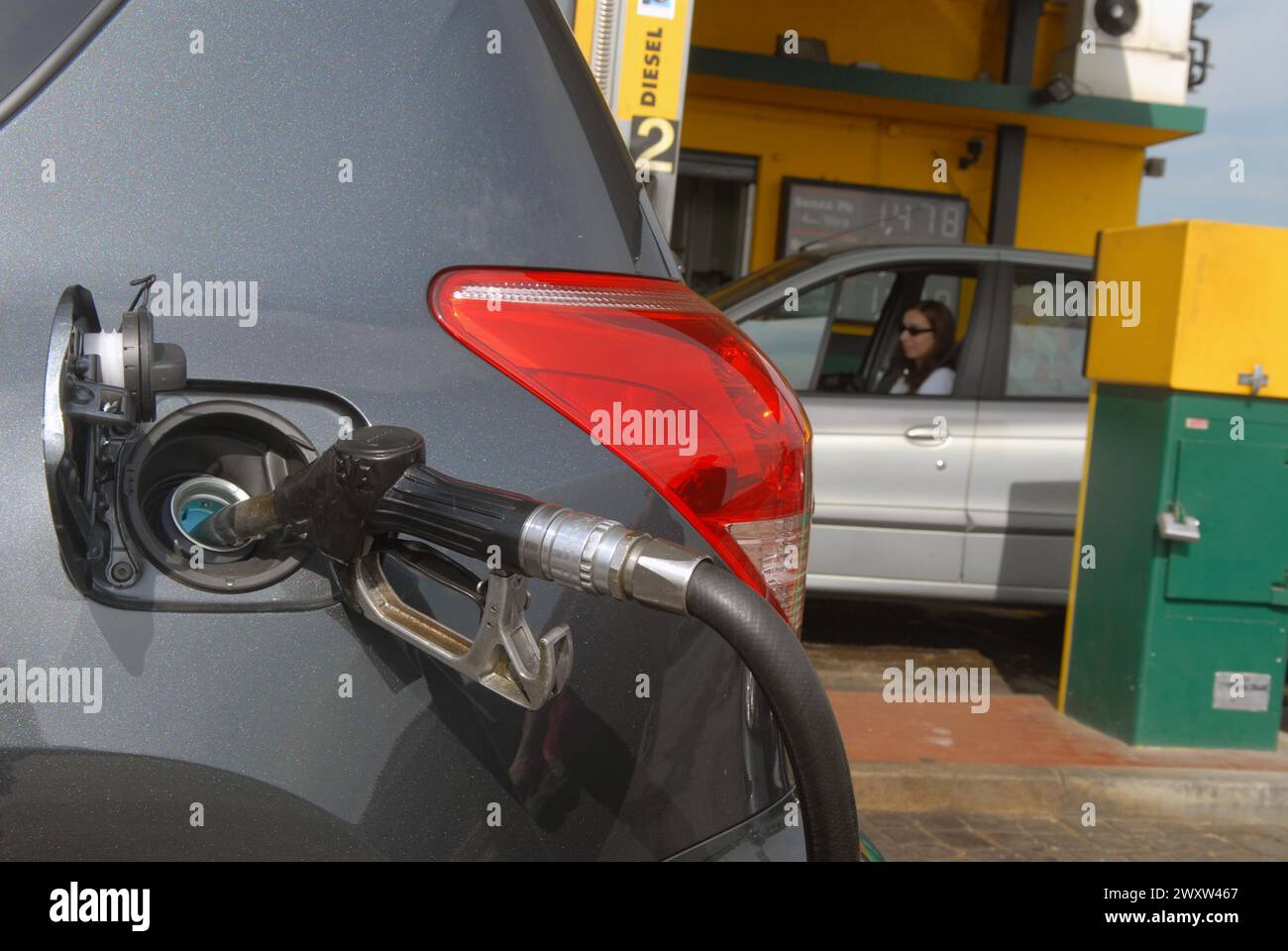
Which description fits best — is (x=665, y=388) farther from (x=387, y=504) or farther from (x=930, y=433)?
(x=930, y=433)

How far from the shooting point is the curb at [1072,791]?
4.07m

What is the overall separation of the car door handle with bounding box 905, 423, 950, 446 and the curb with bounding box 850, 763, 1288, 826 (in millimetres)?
1597

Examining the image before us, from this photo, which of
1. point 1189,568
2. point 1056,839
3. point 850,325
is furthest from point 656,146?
point 1056,839

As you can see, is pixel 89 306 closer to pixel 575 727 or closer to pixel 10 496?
pixel 10 496

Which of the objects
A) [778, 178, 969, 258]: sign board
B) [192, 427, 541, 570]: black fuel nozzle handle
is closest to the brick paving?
[192, 427, 541, 570]: black fuel nozzle handle

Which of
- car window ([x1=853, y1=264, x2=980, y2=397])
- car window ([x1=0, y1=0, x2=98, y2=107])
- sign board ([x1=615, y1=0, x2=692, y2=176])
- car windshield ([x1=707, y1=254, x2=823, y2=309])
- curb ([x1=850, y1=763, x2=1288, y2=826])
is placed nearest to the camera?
car window ([x1=0, y1=0, x2=98, y2=107])

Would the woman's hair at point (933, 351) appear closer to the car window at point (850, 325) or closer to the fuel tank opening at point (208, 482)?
the car window at point (850, 325)

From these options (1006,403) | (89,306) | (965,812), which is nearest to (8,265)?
(89,306)

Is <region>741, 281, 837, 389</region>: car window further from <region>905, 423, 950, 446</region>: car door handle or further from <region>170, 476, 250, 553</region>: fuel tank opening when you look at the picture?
<region>170, 476, 250, 553</region>: fuel tank opening

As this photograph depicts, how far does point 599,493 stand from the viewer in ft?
4.17

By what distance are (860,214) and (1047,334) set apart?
17.0ft

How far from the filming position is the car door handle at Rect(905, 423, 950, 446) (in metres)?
5.32

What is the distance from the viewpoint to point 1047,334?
18.6ft
